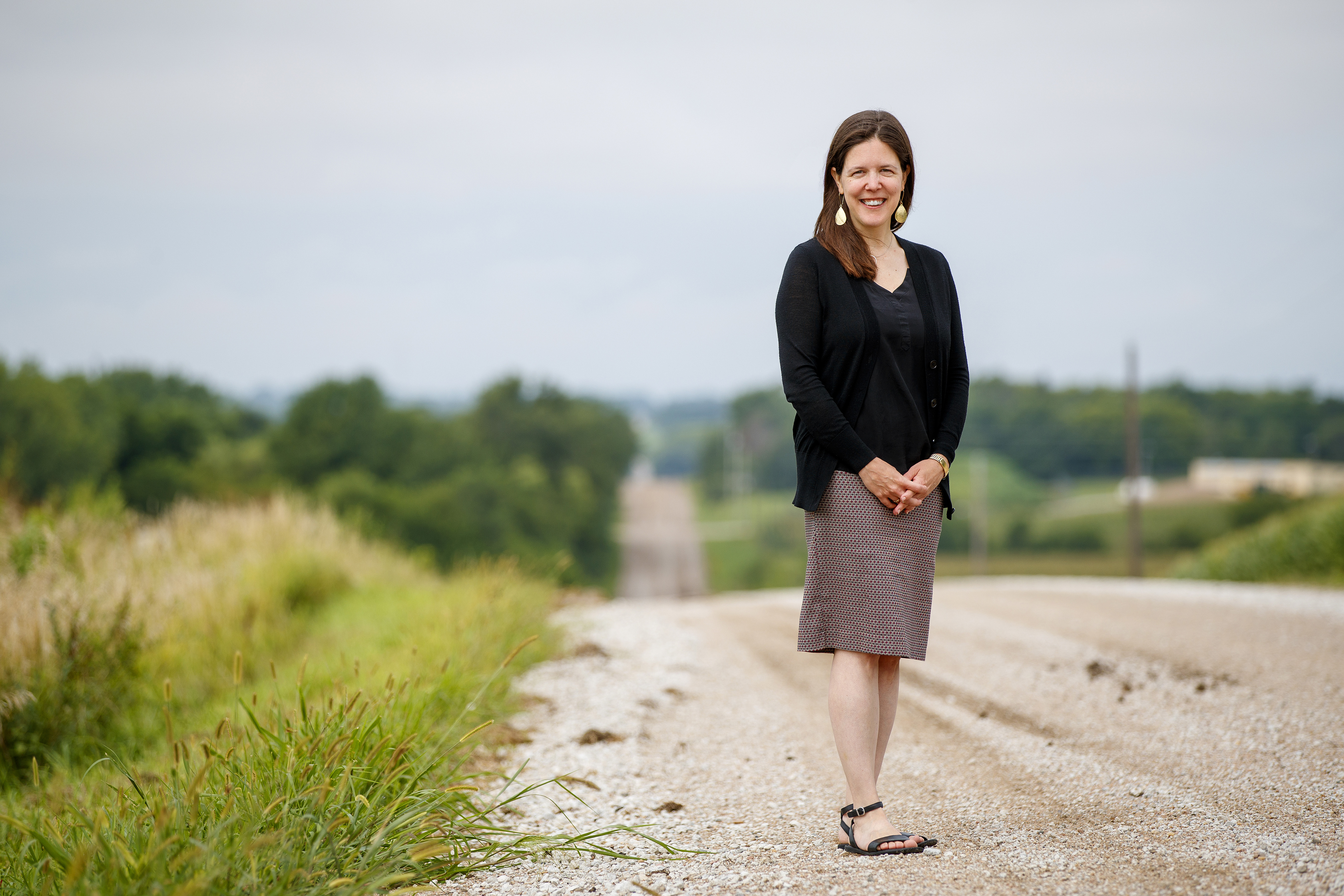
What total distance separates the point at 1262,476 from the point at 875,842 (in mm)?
47718

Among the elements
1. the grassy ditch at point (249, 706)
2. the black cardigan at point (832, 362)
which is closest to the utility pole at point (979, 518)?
the grassy ditch at point (249, 706)

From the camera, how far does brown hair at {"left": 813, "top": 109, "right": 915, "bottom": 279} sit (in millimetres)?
2887

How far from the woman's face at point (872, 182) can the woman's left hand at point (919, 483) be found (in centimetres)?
71

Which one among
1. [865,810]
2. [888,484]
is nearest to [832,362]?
[888,484]

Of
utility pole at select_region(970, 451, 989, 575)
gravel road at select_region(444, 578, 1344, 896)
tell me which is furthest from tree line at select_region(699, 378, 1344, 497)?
gravel road at select_region(444, 578, 1344, 896)

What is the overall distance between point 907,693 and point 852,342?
2836 mm

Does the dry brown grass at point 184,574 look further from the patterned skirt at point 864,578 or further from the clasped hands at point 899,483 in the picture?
the clasped hands at point 899,483

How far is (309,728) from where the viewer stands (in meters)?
3.08

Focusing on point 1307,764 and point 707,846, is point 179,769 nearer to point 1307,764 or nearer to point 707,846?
point 707,846

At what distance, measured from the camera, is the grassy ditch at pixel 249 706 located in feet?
7.89

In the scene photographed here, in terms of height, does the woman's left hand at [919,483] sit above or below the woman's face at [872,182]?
below

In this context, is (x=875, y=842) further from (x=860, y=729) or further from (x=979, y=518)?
(x=979, y=518)

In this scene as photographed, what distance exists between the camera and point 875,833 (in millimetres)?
2746

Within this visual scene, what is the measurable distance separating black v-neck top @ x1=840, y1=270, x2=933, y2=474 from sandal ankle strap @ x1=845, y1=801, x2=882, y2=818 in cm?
91
